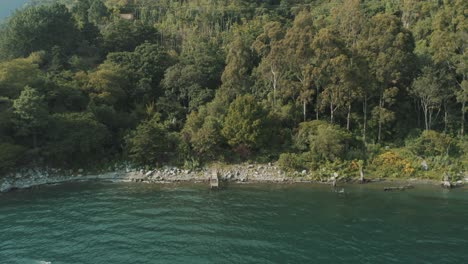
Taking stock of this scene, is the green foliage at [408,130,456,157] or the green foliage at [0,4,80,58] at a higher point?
the green foliage at [0,4,80,58]

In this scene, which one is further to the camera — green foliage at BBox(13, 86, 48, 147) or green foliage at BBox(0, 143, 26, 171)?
green foliage at BBox(13, 86, 48, 147)

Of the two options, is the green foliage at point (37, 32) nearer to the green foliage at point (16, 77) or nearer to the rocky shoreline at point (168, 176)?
the green foliage at point (16, 77)

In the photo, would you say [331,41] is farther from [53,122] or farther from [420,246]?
[53,122]

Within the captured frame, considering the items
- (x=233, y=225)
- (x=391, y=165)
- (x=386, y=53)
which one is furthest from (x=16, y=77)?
(x=391, y=165)

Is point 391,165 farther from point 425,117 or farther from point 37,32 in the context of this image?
point 37,32

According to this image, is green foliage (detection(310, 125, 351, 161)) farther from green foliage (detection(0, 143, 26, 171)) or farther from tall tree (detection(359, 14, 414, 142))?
green foliage (detection(0, 143, 26, 171))

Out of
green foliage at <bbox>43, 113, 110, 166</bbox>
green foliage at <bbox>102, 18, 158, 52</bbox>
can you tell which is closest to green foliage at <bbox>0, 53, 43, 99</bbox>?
green foliage at <bbox>43, 113, 110, 166</bbox>

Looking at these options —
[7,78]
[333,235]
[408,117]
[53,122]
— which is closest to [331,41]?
[408,117]
